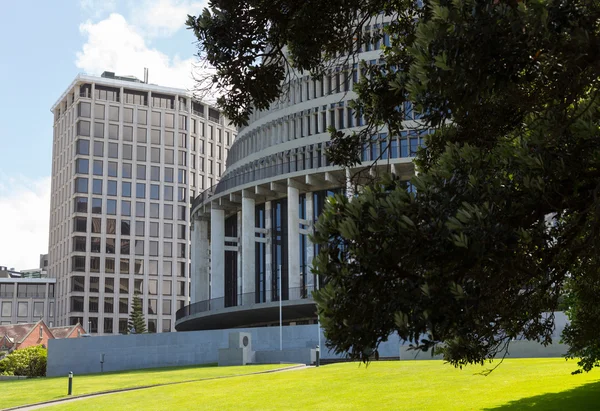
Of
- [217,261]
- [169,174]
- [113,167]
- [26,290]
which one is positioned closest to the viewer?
[217,261]

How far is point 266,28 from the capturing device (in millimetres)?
11945

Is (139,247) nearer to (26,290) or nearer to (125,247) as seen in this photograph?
(125,247)

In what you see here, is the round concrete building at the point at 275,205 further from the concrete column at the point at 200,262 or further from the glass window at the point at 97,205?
the glass window at the point at 97,205

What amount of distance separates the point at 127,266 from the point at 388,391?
4256 inches

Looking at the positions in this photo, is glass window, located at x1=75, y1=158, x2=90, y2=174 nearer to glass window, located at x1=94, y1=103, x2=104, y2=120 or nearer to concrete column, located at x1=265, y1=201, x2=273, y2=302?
glass window, located at x1=94, y1=103, x2=104, y2=120

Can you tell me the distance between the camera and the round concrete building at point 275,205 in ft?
184

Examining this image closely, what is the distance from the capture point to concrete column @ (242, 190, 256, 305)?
59.6 metres

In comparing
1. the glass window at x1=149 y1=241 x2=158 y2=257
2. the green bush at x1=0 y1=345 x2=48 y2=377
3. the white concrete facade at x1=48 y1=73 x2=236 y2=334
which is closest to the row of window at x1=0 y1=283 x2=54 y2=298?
the white concrete facade at x1=48 y1=73 x2=236 y2=334

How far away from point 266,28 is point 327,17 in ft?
3.09

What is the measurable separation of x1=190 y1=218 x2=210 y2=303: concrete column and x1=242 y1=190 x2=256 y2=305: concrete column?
8.70m

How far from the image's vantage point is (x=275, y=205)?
6219cm

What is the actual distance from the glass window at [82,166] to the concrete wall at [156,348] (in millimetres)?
75461

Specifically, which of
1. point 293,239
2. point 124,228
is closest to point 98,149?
→ point 124,228

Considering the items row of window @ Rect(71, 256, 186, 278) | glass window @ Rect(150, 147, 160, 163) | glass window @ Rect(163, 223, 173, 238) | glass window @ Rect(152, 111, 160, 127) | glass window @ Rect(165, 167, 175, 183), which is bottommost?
row of window @ Rect(71, 256, 186, 278)
